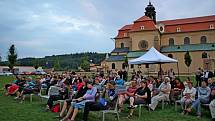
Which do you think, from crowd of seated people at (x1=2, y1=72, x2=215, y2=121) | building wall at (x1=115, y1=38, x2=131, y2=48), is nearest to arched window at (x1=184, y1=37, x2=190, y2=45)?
building wall at (x1=115, y1=38, x2=131, y2=48)

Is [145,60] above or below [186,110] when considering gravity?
above

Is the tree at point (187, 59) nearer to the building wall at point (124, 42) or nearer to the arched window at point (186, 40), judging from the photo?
the arched window at point (186, 40)

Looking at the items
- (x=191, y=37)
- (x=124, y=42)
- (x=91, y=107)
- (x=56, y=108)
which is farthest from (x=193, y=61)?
(x=91, y=107)

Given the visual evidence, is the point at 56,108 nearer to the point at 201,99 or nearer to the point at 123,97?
the point at 123,97

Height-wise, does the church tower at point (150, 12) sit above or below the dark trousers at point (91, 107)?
above

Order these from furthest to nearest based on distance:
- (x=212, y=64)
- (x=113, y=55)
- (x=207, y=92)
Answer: (x=113, y=55), (x=212, y=64), (x=207, y=92)

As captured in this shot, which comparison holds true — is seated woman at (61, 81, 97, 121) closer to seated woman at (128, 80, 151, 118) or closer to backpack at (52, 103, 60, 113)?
seated woman at (128, 80, 151, 118)

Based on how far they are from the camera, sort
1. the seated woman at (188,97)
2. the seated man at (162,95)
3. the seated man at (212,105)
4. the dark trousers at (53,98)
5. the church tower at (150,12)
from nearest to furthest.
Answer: the seated man at (212,105)
the seated woman at (188,97)
the dark trousers at (53,98)
the seated man at (162,95)
the church tower at (150,12)

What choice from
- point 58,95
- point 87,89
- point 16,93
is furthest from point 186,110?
point 16,93

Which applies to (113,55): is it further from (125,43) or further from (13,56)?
(13,56)

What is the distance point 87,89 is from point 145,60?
24.2 ft

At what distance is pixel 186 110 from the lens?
9586 millimetres

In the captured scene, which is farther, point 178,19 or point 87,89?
point 178,19

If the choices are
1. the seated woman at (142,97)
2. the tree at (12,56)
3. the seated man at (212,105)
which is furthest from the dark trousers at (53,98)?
the tree at (12,56)
